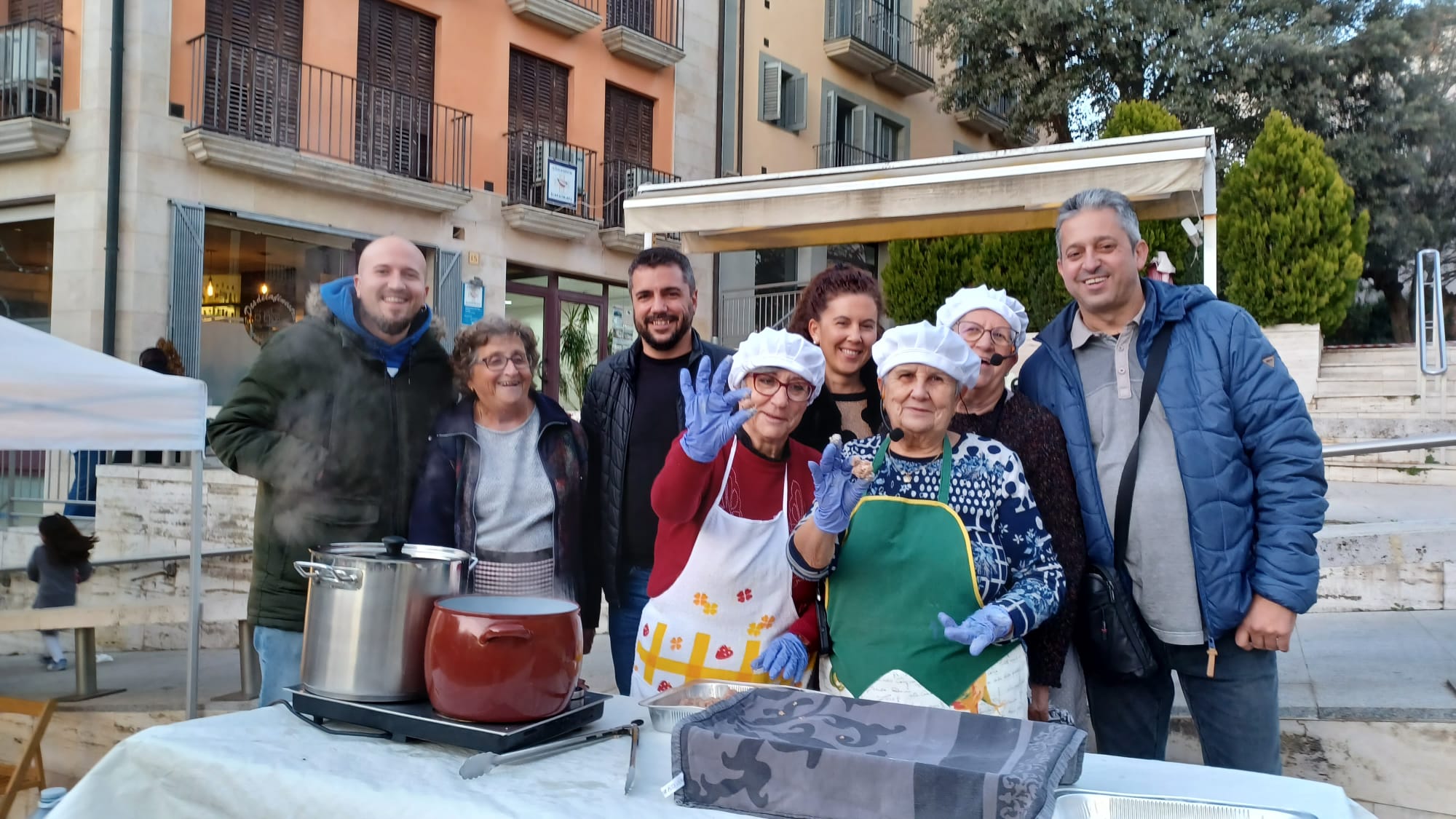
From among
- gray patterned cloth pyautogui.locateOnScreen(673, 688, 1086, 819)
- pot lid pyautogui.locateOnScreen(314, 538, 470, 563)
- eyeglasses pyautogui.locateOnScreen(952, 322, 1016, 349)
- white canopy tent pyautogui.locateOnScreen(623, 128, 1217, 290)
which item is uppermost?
white canopy tent pyautogui.locateOnScreen(623, 128, 1217, 290)

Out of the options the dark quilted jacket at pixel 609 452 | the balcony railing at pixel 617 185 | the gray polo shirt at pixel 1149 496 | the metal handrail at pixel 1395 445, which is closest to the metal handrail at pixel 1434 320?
the metal handrail at pixel 1395 445

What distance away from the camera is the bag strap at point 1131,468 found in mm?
2094

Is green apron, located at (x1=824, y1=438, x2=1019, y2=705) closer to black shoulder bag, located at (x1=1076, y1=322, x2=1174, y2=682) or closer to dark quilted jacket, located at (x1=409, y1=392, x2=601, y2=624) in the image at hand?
black shoulder bag, located at (x1=1076, y1=322, x2=1174, y2=682)

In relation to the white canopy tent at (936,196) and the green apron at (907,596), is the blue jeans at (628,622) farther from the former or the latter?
the white canopy tent at (936,196)

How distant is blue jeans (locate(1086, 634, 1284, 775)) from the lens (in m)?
2.07

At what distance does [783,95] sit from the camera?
16047 mm

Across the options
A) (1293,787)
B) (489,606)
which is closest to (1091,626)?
(1293,787)

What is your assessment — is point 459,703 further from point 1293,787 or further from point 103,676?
point 103,676

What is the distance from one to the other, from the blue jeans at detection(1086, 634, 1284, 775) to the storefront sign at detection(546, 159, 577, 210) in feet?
36.6

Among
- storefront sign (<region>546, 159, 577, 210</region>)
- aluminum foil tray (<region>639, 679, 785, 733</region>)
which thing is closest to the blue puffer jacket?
aluminum foil tray (<region>639, 679, 785, 733</region>)

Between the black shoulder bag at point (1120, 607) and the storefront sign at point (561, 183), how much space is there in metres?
11.1

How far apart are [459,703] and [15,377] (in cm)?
334

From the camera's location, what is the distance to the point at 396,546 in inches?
61.0

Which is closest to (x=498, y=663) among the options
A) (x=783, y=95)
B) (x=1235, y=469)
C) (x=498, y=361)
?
(x=498, y=361)
